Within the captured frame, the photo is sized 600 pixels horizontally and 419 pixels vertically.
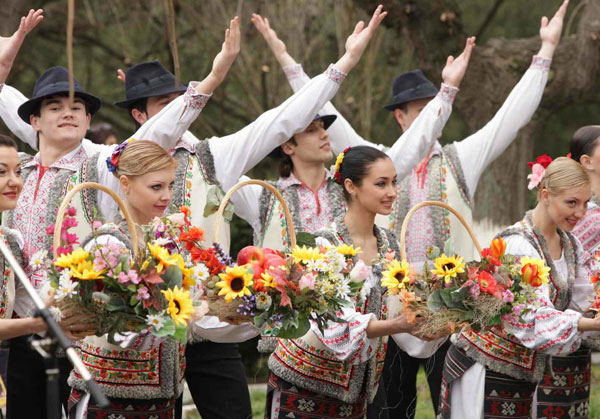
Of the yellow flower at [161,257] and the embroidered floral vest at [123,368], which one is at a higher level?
the yellow flower at [161,257]

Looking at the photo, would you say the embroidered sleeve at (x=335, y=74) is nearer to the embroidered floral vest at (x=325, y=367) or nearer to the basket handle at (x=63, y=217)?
the embroidered floral vest at (x=325, y=367)

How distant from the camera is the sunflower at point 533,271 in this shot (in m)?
4.14

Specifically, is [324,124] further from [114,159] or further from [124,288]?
[124,288]

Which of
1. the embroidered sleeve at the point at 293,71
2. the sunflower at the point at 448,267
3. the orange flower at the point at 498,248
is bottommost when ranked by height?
the sunflower at the point at 448,267

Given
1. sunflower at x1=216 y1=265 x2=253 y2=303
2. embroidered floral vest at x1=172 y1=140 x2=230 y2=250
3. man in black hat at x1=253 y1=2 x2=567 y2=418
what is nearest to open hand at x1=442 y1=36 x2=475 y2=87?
man in black hat at x1=253 y1=2 x2=567 y2=418

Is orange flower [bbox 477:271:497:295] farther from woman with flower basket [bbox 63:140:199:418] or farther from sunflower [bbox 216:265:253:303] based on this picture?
woman with flower basket [bbox 63:140:199:418]

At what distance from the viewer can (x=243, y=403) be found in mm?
4797

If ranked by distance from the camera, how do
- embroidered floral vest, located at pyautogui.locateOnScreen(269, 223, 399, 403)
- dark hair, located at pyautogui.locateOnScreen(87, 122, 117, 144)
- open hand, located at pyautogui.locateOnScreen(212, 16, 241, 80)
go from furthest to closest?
dark hair, located at pyautogui.locateOnScreen(87, 122, 117, 144)
open hand, located at pyautogui.locateOnScreen(212, 16, 241, 80)
embroidered floral vest, located at pyautogui.locateOnScreen(269, 223, 399, 403)

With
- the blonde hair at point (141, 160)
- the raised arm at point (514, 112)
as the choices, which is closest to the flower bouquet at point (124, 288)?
the blonde hair at point (141, 160)

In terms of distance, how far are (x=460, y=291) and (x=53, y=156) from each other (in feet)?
6.82

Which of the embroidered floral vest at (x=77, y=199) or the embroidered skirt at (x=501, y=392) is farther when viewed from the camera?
the embroidered floral vest at (x=77, y=199)

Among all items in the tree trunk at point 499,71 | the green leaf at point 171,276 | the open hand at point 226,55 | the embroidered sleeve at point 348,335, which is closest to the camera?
the green leaf at point 171,276

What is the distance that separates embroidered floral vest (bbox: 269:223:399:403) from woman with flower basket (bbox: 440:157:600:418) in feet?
1.52

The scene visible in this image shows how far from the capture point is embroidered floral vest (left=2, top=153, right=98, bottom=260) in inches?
185
